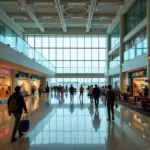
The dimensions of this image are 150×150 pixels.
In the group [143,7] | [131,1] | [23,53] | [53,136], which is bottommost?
[53,136]

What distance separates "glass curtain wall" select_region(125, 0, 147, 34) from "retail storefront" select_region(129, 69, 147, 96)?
18.4ft

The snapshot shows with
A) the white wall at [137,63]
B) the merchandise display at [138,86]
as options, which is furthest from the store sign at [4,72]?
the merchandise display at [138,86]

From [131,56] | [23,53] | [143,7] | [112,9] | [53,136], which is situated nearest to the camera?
[53,136]

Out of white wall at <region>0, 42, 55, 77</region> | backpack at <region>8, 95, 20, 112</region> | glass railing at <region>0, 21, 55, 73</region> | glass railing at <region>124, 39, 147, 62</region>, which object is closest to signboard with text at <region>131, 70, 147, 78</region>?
glass railing at <region>124, 39, 147, 62</region>

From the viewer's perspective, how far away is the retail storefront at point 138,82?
76.3ft

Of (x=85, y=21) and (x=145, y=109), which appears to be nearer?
(x=145, y=109)

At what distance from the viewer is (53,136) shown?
7.20 meters

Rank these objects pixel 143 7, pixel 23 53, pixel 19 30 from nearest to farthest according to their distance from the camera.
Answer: pixel 23 53
pixel 143 7
pixel 19 30

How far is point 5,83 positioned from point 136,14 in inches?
637

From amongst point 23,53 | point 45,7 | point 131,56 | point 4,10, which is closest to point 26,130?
point 23,53

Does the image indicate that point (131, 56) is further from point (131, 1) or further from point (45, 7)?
point (45, 7)

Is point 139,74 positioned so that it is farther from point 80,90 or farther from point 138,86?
point 80,90

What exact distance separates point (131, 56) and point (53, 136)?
19.3 metres

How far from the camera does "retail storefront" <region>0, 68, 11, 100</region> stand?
21.3m
